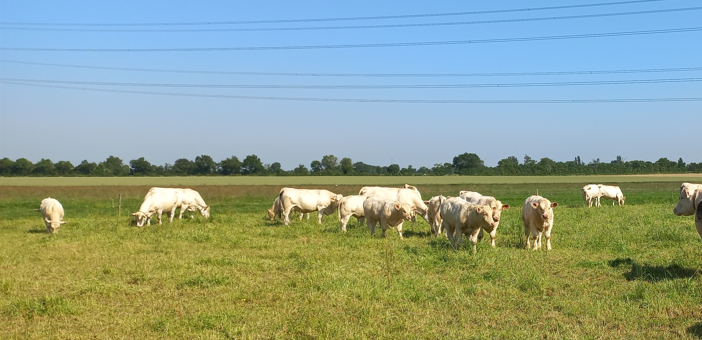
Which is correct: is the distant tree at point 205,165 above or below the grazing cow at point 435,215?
above

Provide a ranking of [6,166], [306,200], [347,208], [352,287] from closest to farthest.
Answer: [352,287] → [347,208] → [306,200] → [6,166]

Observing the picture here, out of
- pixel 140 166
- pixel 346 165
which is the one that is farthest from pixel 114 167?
pixel 346 165

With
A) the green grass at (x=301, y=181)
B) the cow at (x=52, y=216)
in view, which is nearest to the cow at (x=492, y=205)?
the cow at (x=52, y=216)

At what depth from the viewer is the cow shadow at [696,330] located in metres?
7.38

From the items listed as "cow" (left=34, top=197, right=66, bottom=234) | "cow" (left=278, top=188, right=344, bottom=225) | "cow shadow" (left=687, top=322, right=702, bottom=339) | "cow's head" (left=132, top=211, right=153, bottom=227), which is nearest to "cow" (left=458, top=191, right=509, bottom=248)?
"cow shadow" (left=687, top=322, right=702, bottom=339)

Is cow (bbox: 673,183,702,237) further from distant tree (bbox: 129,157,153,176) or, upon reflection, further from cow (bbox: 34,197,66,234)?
distant tree (bbox: 129,157,153,176)

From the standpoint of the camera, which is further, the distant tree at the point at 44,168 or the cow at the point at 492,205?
the distant tree at the point at 44,168

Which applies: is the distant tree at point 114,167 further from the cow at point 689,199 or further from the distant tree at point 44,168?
the cow at point 689,199

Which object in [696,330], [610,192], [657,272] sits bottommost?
[696,330]

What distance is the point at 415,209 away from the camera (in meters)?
20.3

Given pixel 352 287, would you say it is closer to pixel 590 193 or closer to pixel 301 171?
pixel 590 193

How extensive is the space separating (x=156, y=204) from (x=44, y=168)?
9605 centimetres

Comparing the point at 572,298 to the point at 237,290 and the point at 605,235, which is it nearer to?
the point at 237,290

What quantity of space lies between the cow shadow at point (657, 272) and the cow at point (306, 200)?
15.5 m
